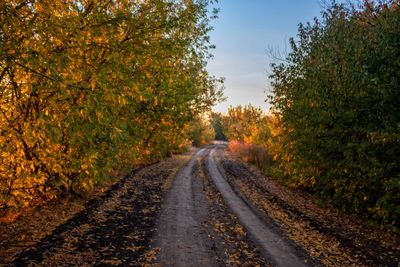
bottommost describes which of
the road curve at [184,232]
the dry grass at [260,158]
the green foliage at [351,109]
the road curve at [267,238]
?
the road curve at [267,238]

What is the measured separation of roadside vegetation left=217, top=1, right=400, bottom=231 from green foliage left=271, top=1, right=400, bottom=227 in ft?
0.10

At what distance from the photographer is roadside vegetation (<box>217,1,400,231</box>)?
10516mm

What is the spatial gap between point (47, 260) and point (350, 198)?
10.6m

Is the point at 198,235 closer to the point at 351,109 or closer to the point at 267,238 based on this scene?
the point at 267,238

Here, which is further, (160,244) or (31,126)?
(160,244)

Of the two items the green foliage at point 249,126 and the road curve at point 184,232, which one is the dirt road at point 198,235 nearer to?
the road curve at point 184,232

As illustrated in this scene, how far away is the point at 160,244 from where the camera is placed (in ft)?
27.2

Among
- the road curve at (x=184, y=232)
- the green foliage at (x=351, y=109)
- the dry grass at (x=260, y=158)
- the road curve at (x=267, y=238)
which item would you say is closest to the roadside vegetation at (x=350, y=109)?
the green foliage at (x=351, y=109)

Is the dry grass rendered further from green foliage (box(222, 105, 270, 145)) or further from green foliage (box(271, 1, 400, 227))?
green foliage (box(271, 1, 400, 227))

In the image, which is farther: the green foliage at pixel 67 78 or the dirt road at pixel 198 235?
the dirt road at pixel 198 235

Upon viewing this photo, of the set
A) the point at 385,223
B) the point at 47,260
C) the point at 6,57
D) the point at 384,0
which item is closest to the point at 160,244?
the point at 47,260

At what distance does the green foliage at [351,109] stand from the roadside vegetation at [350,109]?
1.2 inches

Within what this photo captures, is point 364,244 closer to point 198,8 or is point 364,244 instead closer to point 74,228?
point 74,228

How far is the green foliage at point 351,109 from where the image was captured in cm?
1050
